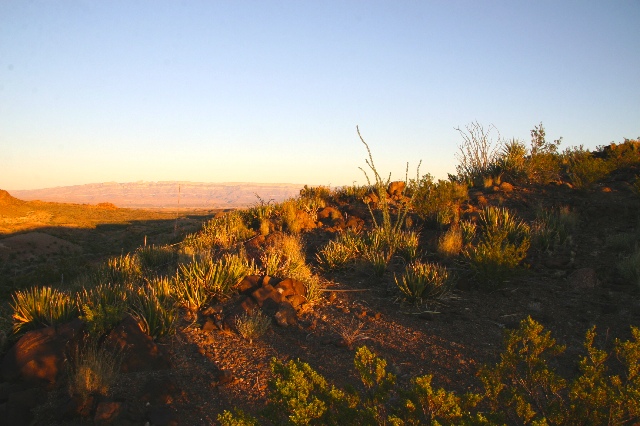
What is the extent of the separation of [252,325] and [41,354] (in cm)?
251

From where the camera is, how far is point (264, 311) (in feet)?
24.0

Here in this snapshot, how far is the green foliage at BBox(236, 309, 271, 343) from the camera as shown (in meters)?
6.59

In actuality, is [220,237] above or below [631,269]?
below

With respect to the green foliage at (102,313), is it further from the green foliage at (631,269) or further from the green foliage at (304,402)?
the green foliage at (631,269)

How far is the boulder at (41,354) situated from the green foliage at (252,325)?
A: 2.02 metres

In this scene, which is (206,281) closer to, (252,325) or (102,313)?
(252,325)

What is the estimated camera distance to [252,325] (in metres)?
6.61

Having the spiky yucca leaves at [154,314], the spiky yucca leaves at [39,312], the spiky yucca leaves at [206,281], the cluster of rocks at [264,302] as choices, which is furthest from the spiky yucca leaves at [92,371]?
the spiky yucca leaves at [206,281]

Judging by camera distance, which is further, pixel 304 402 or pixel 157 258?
pixel 157 258

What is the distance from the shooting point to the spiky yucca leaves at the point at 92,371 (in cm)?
505

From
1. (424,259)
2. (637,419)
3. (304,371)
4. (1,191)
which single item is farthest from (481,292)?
(1,191)

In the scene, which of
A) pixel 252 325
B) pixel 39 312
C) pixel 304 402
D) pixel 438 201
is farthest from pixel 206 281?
pixel 438 201

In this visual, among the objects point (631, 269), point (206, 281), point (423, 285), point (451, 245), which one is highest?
point (451, 245)

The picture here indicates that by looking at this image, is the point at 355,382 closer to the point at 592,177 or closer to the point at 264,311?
the point at 264,311
